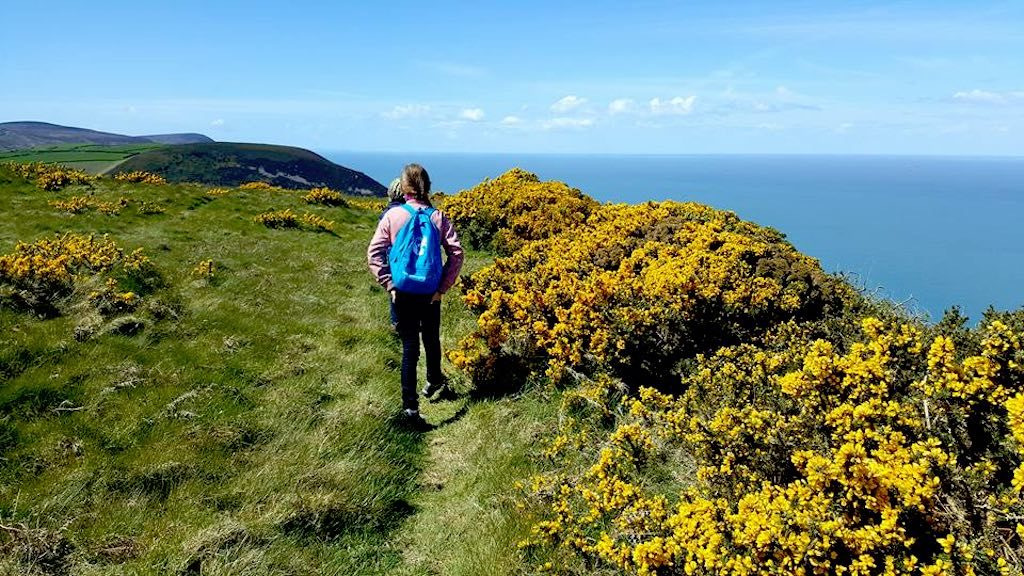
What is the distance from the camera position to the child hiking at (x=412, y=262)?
7121mm

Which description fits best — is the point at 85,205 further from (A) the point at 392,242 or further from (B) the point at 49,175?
(A) the point at 392,242

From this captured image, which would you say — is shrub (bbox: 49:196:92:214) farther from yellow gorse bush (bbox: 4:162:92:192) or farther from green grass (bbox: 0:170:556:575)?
green grass (bbox: 0:170:556:575)

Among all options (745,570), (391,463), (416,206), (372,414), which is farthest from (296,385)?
(745,570)

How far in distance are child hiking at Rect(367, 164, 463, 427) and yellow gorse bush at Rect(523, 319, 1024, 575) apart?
9.48ft

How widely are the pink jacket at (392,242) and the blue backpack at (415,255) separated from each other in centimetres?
16

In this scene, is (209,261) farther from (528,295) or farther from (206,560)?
(206,560)

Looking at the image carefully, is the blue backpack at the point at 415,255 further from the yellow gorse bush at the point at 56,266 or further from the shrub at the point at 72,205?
Answer: the shrub at the point at 72,205

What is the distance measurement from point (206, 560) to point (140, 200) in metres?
23.1

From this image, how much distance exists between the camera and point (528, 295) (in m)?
9.20

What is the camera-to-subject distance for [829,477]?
3957 millimetres

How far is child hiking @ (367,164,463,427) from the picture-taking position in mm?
7121

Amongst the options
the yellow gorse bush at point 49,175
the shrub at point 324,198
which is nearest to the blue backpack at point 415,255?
the shrub at point 324,198

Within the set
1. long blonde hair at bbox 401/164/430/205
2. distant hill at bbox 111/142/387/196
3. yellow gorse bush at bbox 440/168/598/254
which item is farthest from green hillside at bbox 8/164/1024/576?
distant hill at bbox 111/142/387/196

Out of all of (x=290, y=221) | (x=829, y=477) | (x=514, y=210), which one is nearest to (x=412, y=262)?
(x=829, y=477)
